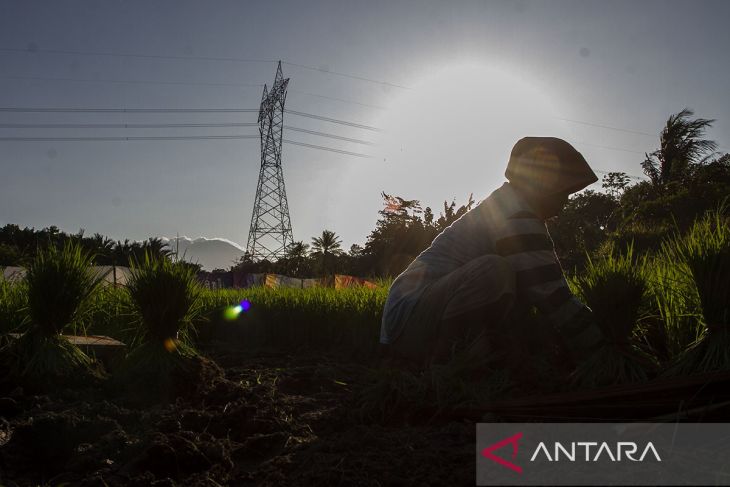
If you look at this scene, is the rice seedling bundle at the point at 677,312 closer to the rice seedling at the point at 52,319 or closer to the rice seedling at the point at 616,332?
the rice seedling at the point at 616,332

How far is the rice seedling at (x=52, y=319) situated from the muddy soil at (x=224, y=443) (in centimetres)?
34

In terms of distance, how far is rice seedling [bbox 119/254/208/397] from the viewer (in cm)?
339

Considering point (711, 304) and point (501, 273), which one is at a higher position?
point (501, 273)

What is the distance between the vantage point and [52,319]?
142 inches

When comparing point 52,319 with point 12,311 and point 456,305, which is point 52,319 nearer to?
point 12,311

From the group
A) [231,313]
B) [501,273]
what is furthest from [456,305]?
[231,313]

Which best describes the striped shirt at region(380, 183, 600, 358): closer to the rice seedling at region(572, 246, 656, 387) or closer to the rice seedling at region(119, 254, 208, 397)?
the rice seedling at region(572, 246, 656, 387)

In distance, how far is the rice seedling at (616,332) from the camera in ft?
7.82

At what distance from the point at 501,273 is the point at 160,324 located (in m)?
2.39

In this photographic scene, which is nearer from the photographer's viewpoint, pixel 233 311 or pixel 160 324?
pixel 160 324

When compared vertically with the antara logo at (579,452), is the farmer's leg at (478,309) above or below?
above

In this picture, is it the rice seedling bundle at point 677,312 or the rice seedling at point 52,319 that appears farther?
the rice seedling at point 52,319

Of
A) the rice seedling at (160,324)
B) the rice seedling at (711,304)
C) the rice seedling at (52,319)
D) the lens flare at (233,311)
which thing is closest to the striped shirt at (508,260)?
the rice seedling at (711,304)

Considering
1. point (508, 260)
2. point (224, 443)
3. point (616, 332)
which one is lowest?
point (224, 443)
